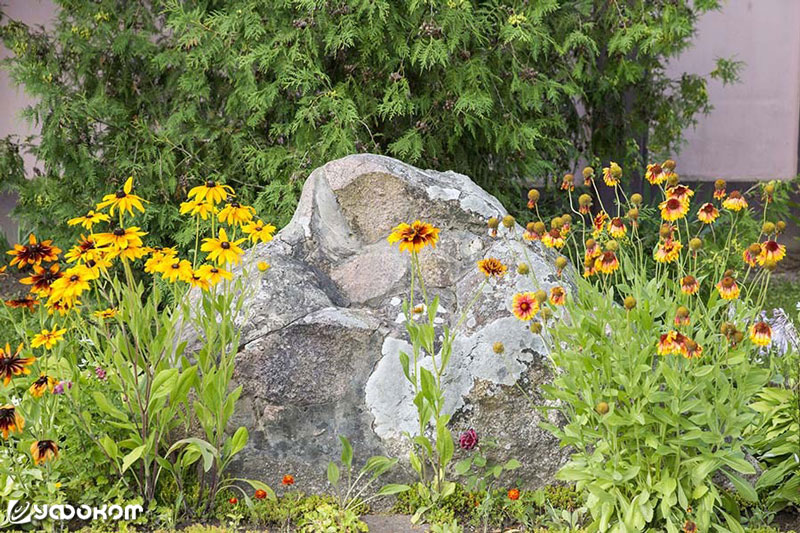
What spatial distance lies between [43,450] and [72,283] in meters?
0.47

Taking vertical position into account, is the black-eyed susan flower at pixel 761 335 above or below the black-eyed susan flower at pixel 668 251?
below

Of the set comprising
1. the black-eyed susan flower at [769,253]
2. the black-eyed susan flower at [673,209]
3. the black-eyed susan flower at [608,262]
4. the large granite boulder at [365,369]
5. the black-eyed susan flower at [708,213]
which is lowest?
the large granite boulder at [365,369]

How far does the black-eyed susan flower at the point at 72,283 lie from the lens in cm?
254

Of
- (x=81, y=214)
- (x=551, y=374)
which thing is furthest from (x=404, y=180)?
(x=81, y=214)

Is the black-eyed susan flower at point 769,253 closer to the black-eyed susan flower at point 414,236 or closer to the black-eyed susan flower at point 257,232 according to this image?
the black-eyed susan flower at point 414,236

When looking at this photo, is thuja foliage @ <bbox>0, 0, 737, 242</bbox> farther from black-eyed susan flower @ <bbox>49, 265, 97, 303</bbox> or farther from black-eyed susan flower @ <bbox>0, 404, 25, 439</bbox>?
black-eyed susan flower @ <bbox>0, 404, 25, 439</bbox>

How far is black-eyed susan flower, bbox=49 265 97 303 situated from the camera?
254 cm

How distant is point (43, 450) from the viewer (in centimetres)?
249

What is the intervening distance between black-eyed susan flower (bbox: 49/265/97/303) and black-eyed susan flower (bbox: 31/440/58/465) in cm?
41

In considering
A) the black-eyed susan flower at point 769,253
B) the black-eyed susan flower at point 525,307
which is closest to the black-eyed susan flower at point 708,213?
the black-eyed susan flower at point 769,253

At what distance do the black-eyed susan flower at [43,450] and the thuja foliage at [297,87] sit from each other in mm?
2276

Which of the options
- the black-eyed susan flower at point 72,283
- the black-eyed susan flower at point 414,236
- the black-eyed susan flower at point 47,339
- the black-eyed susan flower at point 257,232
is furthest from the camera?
the black-eyed susan flower at point 257,232

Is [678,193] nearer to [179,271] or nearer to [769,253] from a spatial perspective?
[769,253]

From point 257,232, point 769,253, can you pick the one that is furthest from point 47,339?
point 769,253
